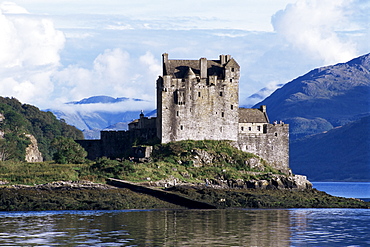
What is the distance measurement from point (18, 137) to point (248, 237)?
93.2 metres

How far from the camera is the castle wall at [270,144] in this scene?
107812 mm

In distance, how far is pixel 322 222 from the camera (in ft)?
213

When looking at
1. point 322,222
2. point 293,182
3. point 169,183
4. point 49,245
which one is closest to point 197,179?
point 169,183

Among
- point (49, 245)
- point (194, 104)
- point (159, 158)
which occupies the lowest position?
point (49, 245)

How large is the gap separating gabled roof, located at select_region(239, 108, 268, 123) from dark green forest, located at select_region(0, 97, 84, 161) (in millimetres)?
28918

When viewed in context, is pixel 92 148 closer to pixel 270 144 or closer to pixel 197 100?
pixel 197 100

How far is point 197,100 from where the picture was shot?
347 ft

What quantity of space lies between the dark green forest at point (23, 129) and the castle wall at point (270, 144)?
2973 cm

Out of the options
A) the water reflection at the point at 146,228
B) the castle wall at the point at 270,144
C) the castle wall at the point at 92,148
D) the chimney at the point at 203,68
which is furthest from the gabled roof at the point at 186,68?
the water reflection at the point at 146,228

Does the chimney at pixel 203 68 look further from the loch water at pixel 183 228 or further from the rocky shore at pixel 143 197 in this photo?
the loch water at pixel 183 228

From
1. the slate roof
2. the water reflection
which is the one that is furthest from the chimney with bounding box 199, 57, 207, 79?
the water reflection

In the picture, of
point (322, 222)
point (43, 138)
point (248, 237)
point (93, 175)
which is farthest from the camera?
point (43, 138)

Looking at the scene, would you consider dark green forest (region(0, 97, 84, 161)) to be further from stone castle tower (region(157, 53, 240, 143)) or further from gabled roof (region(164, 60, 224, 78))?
gabled roof (region(164, 60, 224, 78))

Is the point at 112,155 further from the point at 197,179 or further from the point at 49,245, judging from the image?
the point at 49,245
